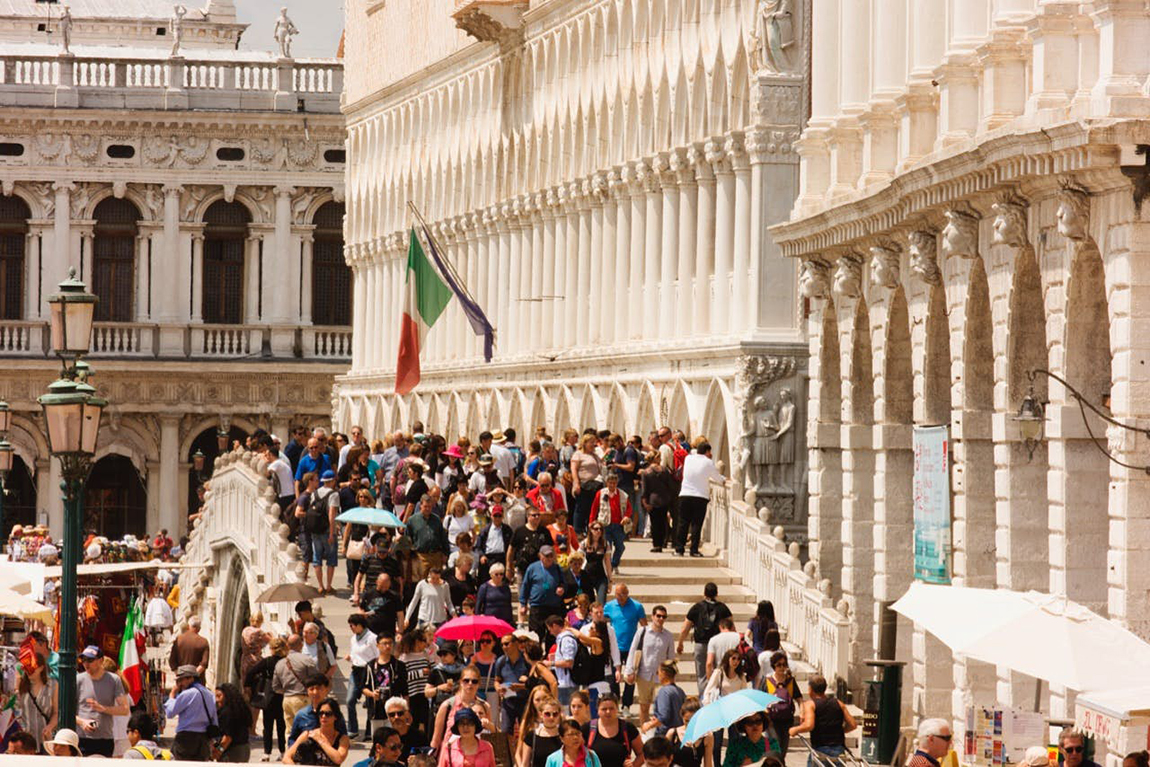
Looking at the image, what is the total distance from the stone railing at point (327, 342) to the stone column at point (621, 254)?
2260cm

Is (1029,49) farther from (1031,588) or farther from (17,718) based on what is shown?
(17,718)

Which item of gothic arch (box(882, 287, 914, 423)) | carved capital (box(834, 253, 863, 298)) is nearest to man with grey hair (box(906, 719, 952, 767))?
gothic arch (box(882, 287, 914, 423))

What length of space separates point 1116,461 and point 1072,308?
5.93ft

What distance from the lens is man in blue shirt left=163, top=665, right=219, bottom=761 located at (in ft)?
79.7

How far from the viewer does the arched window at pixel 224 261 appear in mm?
71125

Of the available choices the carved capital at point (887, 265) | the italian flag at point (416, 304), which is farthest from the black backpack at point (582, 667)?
the italian flag at point (416, 304)

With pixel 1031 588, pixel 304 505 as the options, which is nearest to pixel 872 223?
pixel 1031 588

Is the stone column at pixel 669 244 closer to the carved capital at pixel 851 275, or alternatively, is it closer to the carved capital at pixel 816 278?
the carved capital at pixel 816 278

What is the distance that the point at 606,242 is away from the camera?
162 ft

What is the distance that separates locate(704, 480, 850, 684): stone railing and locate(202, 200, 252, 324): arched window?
35.0m

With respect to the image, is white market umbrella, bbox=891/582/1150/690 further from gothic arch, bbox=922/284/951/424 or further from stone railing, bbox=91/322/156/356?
stone railing, bbox=91/322/156/356

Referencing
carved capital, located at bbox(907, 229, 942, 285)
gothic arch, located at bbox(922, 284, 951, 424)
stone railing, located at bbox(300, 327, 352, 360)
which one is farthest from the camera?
stone railing, located at bbox(300, 327, 352, 360)

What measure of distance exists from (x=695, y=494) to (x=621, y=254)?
43.7 ft

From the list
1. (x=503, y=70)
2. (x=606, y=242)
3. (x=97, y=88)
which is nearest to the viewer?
(x=606, y=242)
